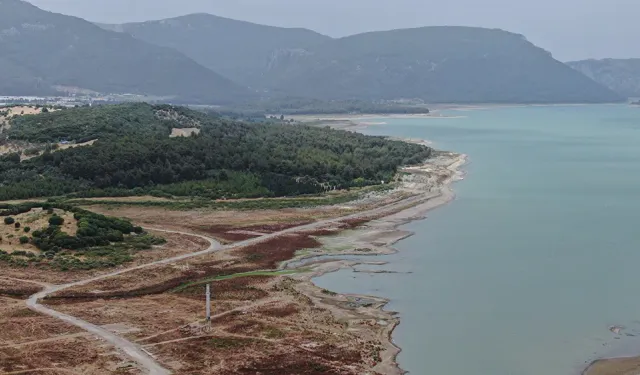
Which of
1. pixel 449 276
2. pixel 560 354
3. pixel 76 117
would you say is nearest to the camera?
pixel 560 354

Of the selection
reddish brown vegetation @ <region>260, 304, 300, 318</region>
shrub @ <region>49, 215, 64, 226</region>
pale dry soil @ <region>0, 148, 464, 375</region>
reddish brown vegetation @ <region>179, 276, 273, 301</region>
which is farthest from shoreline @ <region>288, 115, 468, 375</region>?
shrub @ <region>49, 215, 64, 226</region>

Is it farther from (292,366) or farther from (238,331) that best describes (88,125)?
(292,366)

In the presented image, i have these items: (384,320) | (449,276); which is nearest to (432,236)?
(449,276)

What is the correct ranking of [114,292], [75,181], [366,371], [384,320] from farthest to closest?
[75,181] → [114,292] → [384,320] → [366,371]

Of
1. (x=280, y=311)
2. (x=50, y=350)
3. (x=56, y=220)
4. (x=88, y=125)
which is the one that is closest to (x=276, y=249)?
(x=56, y=220)

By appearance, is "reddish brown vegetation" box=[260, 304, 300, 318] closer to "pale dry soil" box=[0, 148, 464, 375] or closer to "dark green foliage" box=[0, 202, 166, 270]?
"pale dry soil" box=[0, 148, 464, 375]

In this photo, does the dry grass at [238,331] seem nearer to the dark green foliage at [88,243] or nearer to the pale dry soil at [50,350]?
the pale dry soil at [50,350]

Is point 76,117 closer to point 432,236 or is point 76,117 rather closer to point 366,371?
point 432,236
